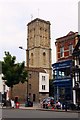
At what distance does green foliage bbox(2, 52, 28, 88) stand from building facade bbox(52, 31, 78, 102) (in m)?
6.03

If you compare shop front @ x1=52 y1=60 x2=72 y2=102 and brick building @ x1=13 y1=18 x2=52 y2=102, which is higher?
brick building @ x1=13 y1=18 x2=52 y2=102

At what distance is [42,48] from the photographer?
133625 mm

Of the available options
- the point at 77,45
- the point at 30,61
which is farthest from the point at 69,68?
the point at 30,61

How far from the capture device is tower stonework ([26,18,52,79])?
130 m

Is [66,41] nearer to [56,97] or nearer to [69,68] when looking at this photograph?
[69,68]

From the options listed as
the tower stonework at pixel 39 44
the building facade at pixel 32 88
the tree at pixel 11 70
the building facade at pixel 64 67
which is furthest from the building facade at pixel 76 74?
the tower stonework at pixel 39 44

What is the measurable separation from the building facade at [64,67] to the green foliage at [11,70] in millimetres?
6033

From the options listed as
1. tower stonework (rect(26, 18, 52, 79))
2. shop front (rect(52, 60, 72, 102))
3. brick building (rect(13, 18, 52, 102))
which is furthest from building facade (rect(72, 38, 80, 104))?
tower stonework (rect(26, 18, 52, 79))

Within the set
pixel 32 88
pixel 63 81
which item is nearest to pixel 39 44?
pixel 32 88

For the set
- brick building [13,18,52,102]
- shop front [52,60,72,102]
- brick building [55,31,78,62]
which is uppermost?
brick building [13,18,52,102]

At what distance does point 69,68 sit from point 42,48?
2987 inches

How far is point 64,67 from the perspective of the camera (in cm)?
5947

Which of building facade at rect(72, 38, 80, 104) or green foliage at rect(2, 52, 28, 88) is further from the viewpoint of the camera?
green foliage at rect(2, 52, 28, 88)

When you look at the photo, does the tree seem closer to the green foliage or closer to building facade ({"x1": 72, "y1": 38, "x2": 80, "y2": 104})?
the green foliage
